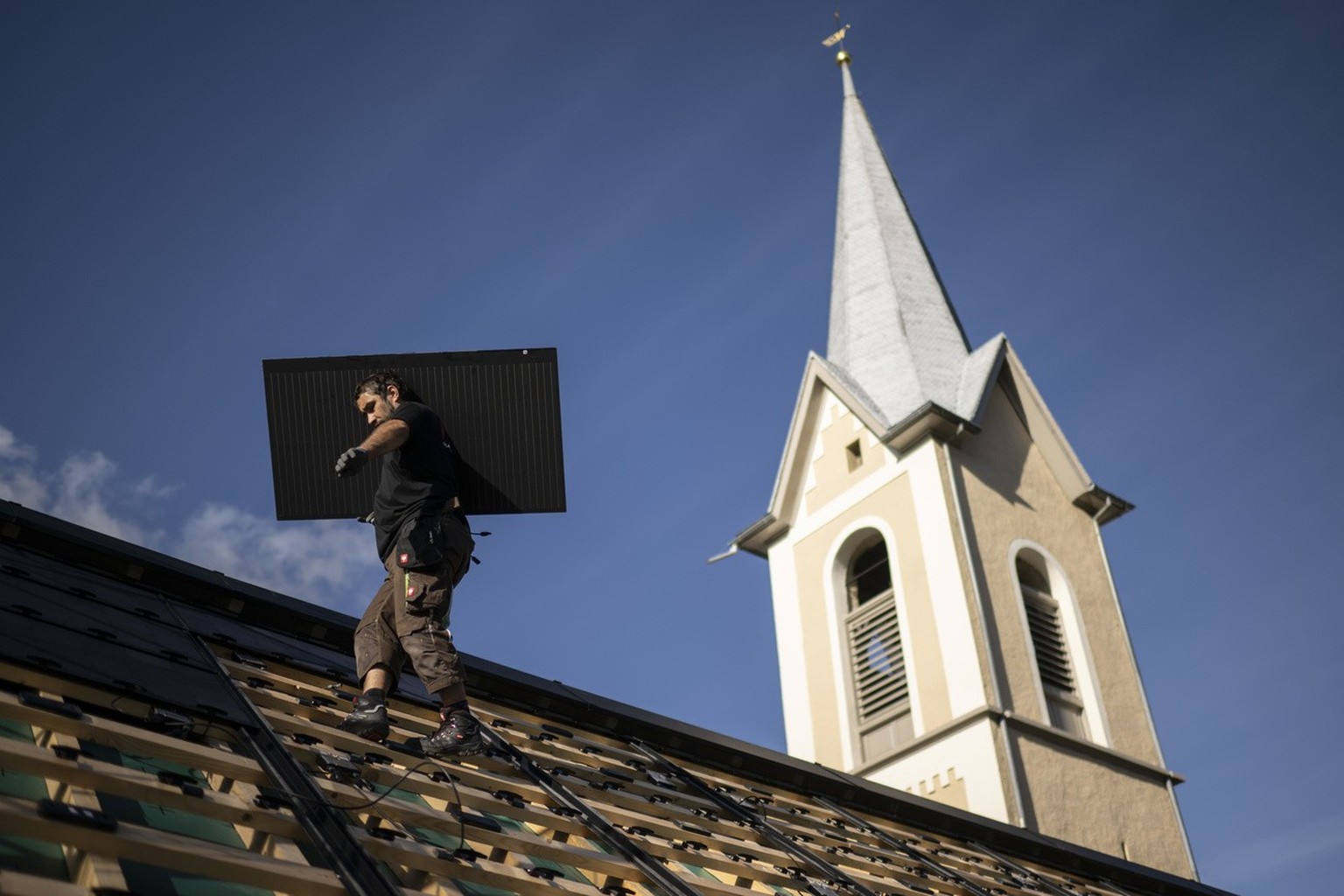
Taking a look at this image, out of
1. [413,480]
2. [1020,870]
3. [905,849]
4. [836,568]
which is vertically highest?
[836,568]

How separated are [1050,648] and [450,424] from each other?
20267 millimetres

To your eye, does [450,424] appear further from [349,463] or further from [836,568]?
[836,568]

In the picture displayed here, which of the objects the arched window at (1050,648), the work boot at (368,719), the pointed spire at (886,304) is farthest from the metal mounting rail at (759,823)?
the pointed spire at (886,304)

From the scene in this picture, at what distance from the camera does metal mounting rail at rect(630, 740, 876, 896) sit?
22.2ft

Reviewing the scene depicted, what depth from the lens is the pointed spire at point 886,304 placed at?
1110 inches

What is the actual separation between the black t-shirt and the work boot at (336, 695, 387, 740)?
674mm

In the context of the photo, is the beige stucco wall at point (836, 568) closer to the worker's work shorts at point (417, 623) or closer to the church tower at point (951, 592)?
the church tower at point (951, 592)

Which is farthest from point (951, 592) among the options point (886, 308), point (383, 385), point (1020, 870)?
point (383, 385)

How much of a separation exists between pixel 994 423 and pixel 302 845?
24.8m

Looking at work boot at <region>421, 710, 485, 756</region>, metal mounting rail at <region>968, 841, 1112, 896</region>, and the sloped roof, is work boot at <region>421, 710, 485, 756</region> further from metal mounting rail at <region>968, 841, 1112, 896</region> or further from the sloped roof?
metal mounting rail at <region>968, 841, 1112, 896</region>

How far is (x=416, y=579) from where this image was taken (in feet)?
Answer: 19.0

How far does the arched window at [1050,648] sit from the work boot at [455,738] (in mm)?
19240

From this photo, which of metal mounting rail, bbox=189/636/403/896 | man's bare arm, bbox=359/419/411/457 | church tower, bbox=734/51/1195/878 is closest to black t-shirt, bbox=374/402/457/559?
man's bare arm, bbox=359/419/411/457

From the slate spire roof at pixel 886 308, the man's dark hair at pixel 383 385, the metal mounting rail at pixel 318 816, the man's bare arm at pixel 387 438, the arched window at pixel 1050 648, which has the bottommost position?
the metal mounting rail at pixel 318 816
